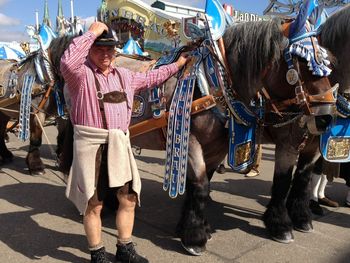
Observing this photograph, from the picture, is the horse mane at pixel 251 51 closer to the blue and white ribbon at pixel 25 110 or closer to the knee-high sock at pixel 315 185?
the knee-high sock at pixel 315 185

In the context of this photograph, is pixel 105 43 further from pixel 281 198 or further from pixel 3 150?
pixel 3 150

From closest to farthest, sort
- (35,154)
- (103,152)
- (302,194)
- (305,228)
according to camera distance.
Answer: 1. (103,152)
2. (305,228)
3. (302,194)
4. (35,154)

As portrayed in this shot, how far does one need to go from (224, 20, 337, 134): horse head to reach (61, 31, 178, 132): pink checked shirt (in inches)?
32.8

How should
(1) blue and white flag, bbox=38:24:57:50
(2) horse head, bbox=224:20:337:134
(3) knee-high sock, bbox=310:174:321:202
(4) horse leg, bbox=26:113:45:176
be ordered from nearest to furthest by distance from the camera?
(2) horse head, bbox=224:20:337:134 → (3) knee-high sock, bbox=310:174:321:202 → (1) blue and white flag, bbox=38:24:57:50 → (4) horse leg, bbox=26:113:45:176

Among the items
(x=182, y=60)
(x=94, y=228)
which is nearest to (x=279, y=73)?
(x=182, y=60)

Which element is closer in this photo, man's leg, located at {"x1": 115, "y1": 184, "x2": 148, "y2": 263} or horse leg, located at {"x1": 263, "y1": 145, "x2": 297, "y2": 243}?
man's leg, located at {"x1": 115, "y1": 184, "x2": 148, "y2": 263}

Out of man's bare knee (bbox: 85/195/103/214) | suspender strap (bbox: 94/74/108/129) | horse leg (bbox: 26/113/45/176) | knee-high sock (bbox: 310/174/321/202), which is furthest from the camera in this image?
horse leg (bbox: 26/113/45/176)

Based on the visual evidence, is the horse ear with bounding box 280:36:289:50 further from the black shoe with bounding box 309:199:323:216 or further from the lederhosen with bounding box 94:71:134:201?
the black shoe with bounding box 309:199:323:216

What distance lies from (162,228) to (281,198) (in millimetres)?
1100

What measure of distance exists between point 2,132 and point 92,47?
14.8 ft

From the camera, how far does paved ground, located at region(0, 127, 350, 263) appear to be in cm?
289

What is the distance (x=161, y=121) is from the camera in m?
2.95

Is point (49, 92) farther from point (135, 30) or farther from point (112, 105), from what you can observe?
point (135, 30)

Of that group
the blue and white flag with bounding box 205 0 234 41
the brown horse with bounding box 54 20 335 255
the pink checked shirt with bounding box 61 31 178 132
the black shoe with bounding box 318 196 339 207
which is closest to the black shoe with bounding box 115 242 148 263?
the brown horse with bounding box 54 20 335 255
